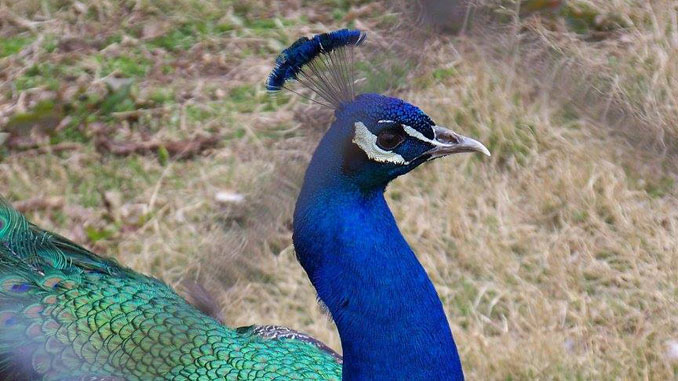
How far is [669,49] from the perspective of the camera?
348 cm

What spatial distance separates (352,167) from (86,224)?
1726 mm

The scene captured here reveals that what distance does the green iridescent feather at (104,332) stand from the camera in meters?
1.86

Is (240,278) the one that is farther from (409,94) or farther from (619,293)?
(619,293)

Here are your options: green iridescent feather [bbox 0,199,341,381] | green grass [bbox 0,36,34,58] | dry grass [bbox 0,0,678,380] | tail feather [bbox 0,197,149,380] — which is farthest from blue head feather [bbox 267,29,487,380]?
green grass [bbox 0,36,34,58]

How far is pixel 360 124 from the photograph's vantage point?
166cm

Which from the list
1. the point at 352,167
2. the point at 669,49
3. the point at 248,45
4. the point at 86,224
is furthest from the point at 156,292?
the point at 669,49

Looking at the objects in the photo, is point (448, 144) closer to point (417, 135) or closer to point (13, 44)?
point (417, 135)

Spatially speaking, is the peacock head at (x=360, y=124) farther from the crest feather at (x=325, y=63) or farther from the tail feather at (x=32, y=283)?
the tail feather at (x=32, y=283)

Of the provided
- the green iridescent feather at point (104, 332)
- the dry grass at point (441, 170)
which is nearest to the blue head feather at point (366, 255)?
the green iridescent feather at point (104, 332)

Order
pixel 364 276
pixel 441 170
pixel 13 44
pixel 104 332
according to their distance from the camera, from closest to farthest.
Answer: pixel 364 276, pixel 104 332, pixel 441 170, pixel 13 44

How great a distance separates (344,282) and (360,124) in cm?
28

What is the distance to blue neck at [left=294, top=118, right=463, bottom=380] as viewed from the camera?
166 cm

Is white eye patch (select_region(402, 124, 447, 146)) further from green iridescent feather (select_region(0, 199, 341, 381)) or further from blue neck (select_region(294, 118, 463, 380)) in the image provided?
green iridescent feather (select_region(0, 199, 341, 381))

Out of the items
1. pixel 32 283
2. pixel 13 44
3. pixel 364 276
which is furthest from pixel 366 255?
pixel 13 44
